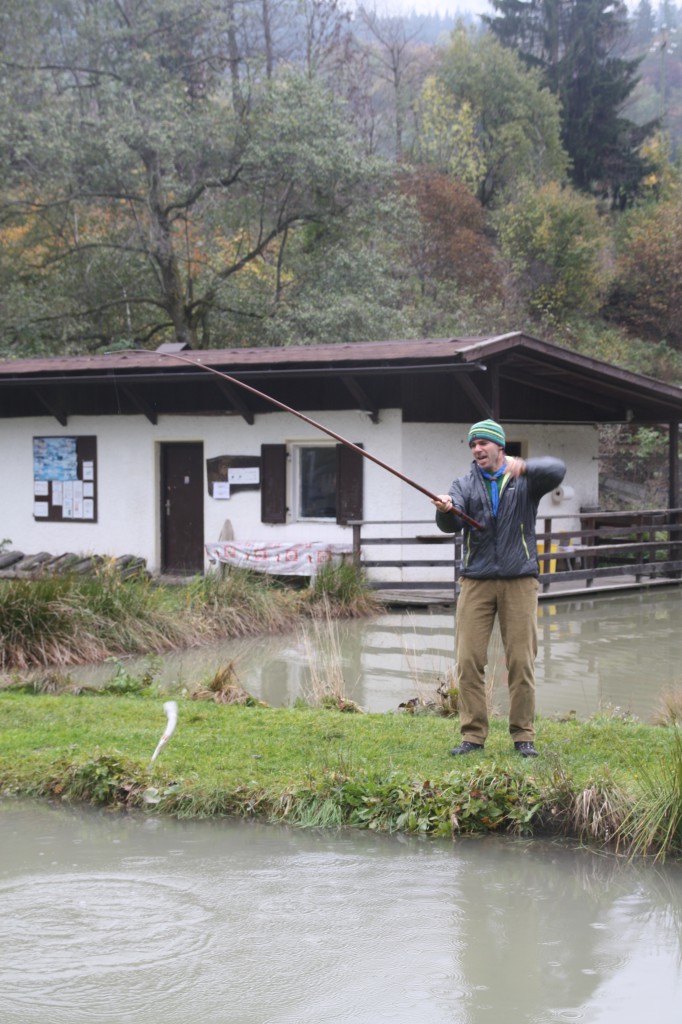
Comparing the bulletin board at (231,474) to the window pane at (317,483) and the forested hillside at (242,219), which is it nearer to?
the window pane at (317,483)

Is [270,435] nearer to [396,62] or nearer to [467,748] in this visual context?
[467,748]

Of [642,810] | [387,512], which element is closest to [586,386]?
[387,512]

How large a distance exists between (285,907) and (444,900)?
2.36ft

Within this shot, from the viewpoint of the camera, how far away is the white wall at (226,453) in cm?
1648

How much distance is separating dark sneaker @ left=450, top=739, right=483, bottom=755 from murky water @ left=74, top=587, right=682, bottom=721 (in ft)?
6.39

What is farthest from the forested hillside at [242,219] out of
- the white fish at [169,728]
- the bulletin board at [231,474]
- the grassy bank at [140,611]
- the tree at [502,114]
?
the white fish at [169,728]

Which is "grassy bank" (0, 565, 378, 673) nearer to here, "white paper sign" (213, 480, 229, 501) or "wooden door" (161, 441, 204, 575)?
"white paper sign" (213, 480, 229, 501)

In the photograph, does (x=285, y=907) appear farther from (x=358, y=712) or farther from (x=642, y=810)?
(x=358, y=712)

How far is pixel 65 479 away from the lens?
62.2 feet

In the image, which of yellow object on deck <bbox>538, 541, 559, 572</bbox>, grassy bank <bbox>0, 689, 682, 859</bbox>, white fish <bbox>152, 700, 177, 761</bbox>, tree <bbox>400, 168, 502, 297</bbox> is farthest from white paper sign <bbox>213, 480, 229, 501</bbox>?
tree <bbox>400, 168, 502, 297</bbox>

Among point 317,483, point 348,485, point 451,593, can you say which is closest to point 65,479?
point 317,483

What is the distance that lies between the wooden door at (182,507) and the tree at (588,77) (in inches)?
1205

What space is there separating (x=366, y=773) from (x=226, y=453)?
1166cm

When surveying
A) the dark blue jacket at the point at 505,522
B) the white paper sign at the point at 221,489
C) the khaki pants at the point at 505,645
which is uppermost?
the white paper sign at the point at 221,489
